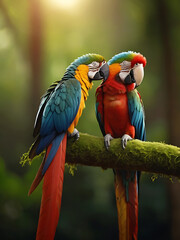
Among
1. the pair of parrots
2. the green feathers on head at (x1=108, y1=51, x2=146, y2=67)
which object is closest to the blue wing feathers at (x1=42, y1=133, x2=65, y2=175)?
the pair of parrots

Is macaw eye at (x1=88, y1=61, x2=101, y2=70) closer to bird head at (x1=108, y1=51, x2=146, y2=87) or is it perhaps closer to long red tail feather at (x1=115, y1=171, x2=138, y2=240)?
bird head at (x1=108, y1=51, x2=146, y2=87)

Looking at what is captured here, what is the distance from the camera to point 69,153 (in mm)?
1714

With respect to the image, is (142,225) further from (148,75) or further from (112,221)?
(148,75)

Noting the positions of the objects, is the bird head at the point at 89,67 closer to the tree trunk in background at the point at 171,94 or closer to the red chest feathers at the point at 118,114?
the red chest feathers at the point at 118,114

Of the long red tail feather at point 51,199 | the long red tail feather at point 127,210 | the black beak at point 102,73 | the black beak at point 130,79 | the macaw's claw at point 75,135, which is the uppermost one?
the black beak at point 102,73

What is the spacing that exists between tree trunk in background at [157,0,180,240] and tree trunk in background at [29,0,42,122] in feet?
5.98

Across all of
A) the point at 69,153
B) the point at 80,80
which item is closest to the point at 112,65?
the point at 80,80

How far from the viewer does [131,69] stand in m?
1.96

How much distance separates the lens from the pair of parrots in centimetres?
153

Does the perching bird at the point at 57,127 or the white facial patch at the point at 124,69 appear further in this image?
the white facial patch at the point at 124,69

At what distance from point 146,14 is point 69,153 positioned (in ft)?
11.1

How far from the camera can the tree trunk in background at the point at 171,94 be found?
141 inches

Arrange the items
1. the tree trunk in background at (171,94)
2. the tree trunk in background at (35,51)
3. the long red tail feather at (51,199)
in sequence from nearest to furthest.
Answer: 1. the long red tail feather at (51,199)
2. the tree trunk in background at (171,94)
3. the tree trunk in background at (35,51)

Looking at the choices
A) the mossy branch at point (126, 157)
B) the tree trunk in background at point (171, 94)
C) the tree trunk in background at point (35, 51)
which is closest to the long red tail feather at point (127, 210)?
the mossy branch at point (126, 157)
